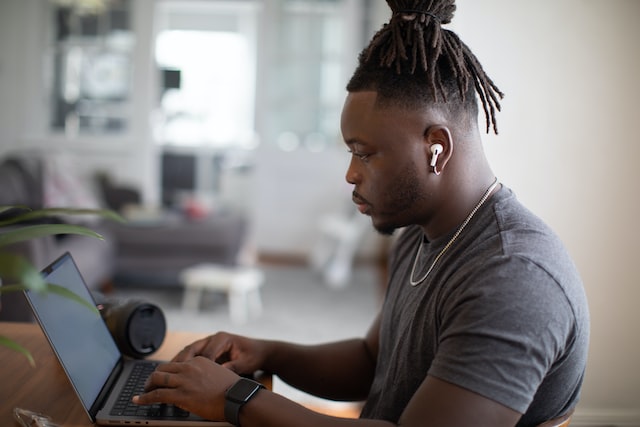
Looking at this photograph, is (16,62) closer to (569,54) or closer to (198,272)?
(198,272)

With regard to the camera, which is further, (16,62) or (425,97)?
(16,62)

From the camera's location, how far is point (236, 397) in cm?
106

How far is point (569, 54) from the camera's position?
2.14 metres

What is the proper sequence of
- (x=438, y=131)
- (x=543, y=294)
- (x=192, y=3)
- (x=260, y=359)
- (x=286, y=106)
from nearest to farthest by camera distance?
1. (x=543, y=294)
2. (x=438, y=131)
3. (x=260, y=359)
4. (x=286, y=106)
5. (x=192, y=3)

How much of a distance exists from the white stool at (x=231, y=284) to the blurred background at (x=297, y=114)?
0.71m

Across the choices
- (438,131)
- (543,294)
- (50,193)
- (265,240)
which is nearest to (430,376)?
(543,294)

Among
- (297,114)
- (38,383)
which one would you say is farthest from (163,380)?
(297,114)

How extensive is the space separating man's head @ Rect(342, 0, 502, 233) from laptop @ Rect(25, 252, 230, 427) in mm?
453

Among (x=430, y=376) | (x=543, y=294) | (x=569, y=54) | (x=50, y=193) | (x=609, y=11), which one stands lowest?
(x=50, y=193)

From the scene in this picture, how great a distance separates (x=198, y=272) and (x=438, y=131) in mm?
3384

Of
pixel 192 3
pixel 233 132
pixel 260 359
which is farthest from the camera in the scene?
pixel 233 132

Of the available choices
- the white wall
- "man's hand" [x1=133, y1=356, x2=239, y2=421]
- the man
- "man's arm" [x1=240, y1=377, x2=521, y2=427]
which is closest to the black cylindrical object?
the man

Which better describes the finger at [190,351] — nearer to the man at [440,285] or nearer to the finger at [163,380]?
the man at [440,285]

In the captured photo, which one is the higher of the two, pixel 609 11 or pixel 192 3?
pixel 192 3
